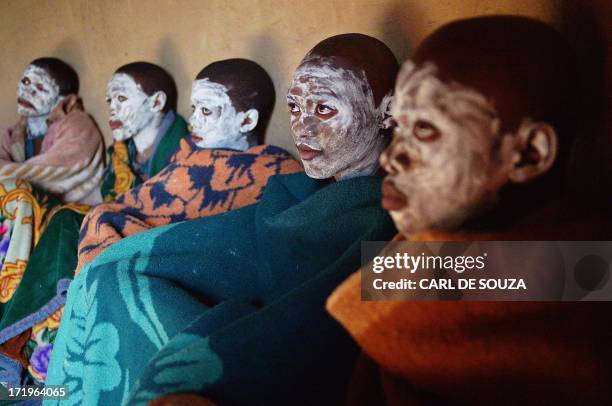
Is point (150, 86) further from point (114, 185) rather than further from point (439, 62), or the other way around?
point (439, 62)

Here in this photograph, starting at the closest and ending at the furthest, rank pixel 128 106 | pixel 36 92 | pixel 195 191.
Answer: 1. pixel 195 191
2. pixel 128 106
3. pixel 36 92

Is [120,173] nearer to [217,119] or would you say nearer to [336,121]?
[217,119]

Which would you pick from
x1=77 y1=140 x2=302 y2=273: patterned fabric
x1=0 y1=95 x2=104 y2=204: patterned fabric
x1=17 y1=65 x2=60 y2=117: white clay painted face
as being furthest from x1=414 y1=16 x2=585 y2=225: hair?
x1=17 y1=65 x2=60 y2=117: white clay painted face

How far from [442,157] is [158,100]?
1748mm

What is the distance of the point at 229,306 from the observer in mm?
966

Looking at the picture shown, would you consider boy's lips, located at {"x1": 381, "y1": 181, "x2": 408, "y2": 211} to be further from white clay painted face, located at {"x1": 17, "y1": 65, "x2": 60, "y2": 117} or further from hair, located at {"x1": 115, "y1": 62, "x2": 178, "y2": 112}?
white clay painted face, located at {"x1": 17, "y1": 65, "x2": 60, "y2": 117}

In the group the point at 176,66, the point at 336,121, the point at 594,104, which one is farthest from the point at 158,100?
the point at 594,104

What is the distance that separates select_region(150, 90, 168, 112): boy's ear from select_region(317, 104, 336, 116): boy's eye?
3.80ft

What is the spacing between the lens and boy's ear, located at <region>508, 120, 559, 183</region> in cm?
63

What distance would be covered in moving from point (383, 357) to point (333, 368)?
0.55 ft

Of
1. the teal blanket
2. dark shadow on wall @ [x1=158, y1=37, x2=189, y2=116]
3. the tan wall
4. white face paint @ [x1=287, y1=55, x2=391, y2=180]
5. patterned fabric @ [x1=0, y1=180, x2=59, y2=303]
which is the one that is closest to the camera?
the teal blanket

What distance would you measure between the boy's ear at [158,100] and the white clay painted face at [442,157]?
5.50ft

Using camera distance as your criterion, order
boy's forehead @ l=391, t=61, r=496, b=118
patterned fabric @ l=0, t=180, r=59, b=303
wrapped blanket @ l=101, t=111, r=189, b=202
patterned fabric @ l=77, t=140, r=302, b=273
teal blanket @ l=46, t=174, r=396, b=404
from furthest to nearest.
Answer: wrapped blanket @ l=101, t=111, r=189, b=202
patterned fabric @ l=0, t=180, r=59, b=303
patterned fabric @ l=77, t=140, r=302, b=273
teal blanket @ l=46, t=174, r=396, b=404
boy's forehead @ l=391, t=61, r=496, b=118

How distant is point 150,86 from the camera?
2.16 meters
